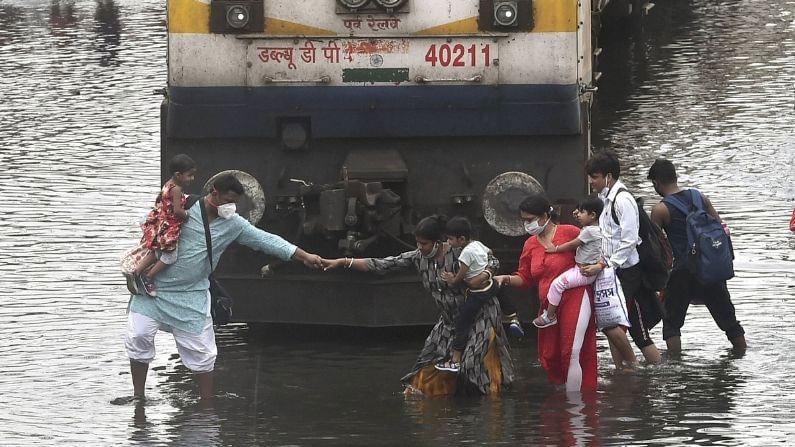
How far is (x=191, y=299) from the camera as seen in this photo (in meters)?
9.09

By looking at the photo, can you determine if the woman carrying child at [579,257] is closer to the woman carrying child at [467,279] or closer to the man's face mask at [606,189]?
the woman carrying child at [467,279]

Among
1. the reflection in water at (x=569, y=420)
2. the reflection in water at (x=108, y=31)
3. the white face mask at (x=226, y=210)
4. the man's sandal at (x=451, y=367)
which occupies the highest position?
the reflection in water at (x=108, y=31)

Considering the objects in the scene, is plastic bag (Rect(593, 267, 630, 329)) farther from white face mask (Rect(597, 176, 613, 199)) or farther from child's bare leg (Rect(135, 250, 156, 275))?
child's bare leg (Rect(135, 250, 156, 275))

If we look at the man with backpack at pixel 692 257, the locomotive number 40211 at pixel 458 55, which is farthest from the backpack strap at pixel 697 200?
the locomotive number 40211 at pixel 458 55

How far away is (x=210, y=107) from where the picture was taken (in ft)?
33.4

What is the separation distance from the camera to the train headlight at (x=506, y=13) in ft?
32.8

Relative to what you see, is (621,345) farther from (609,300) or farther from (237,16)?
(237,16)

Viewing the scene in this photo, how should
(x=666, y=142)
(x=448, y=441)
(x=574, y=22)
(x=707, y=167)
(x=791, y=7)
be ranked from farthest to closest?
(x=791, y=7) → (x=666, y=142) → (x=707, y=167) → (x=574, y=22) → (x=448, y=441)

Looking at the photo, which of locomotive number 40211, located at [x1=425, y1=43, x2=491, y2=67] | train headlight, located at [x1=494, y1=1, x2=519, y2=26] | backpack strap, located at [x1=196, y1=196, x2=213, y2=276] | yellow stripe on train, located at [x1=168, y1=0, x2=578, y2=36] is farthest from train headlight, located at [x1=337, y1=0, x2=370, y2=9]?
backpack strap, located at [x1=196, y1=196, x2=213, y2=276]

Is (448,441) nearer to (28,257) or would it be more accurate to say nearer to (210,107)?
(210,107)

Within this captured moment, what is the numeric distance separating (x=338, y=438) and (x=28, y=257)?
16.7 feet

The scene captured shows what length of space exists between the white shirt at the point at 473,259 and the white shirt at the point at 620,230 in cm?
86

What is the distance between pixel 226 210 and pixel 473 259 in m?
1.27

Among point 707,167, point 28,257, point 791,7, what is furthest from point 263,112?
point 791,7
